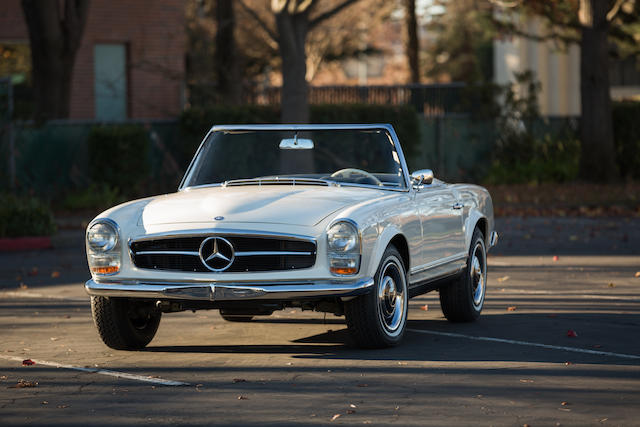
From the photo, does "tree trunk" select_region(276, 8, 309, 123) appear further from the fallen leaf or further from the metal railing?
the fallen leaf

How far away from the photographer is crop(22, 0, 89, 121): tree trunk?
24.6 meters

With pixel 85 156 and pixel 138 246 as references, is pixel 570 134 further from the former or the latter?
pixel 138 246

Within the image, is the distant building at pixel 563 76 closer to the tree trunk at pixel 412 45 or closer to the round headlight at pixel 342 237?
the tree trunk at pixel 412 45

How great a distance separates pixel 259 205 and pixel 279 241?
0.43 m

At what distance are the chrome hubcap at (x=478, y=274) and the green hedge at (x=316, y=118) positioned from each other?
47.6 feet

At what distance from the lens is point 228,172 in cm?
993

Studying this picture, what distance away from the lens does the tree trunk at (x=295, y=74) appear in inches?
912

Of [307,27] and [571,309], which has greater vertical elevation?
[307,27]

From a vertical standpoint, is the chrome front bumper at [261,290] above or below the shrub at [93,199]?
below

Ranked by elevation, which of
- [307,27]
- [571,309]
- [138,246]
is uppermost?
[307,27]

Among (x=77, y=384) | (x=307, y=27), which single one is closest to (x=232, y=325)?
(x=77, y=384)

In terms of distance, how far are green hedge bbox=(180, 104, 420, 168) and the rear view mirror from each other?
15.0 metres

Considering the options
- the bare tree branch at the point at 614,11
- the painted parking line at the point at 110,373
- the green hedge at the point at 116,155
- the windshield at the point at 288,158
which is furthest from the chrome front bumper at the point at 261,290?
the bare tree branch at the point at 614,11

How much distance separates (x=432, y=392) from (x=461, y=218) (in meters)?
3.29
